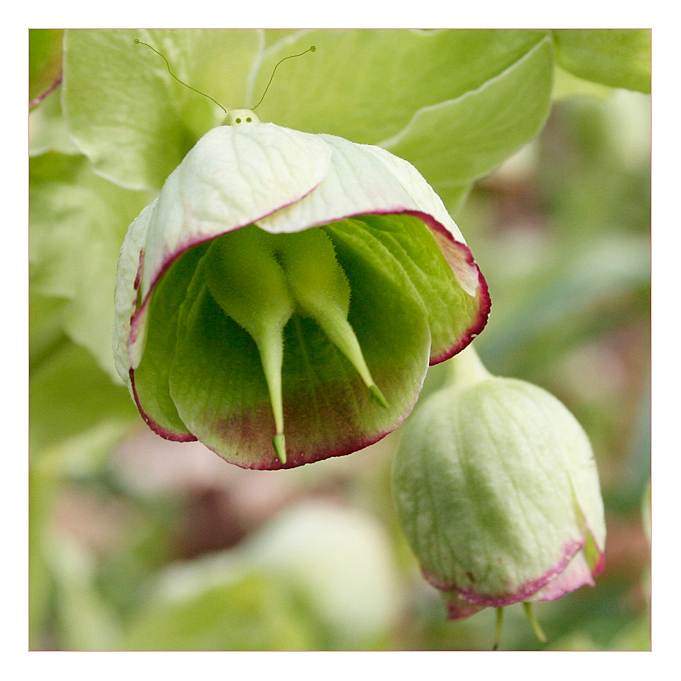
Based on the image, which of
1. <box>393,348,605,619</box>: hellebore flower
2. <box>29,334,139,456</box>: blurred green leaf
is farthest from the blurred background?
<box>393,348,605,619</box>: hellebore flower

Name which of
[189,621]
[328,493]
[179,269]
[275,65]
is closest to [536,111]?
[275,65]

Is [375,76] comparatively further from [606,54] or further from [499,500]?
[499,500]

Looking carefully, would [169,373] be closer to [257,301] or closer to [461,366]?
[257,301]

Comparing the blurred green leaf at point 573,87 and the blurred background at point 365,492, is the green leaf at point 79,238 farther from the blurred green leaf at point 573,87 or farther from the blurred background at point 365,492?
the blurred green leaf at point 573,87

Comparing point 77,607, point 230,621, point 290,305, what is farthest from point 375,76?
point 77,607

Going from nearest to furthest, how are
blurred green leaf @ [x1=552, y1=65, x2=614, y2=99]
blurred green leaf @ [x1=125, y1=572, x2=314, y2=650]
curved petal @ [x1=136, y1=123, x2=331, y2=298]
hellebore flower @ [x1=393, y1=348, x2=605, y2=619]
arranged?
curved petal @ [x1=136, y1=123, x2=331, y2=298], hellebore flower @ [x1=393, y1=348, x2=605, y2=619], blurred green leaf @ [x1=552, y1=65, x2=614, y2=99], blurred green leaf @ [x1=125, y1=572, x2=314, y2=650]

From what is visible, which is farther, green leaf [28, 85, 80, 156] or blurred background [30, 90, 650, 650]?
blurred background [30, 90, 650, 650]

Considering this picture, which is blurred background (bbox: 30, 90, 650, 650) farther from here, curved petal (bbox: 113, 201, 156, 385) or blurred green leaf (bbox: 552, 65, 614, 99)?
curved petal (bbox: 113, 201, 156, 385)
